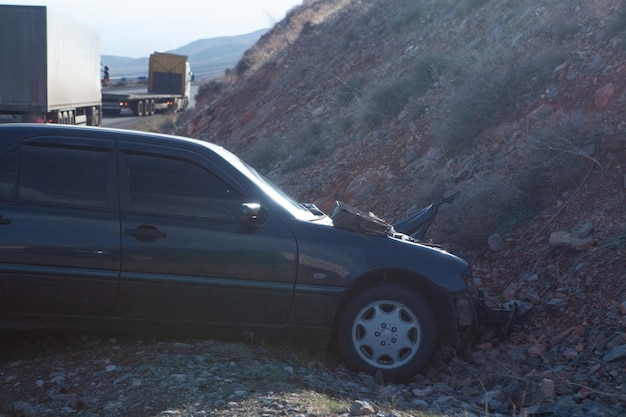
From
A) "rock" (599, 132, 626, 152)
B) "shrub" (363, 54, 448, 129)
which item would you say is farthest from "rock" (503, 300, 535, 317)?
"shrub" (363, 54, 448, 129)

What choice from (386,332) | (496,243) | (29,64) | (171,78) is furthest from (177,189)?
(171,78)

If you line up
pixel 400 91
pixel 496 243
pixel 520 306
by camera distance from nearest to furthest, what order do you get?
1. pixel 520 306
2. pixel 496 243
3. pixel 400 91

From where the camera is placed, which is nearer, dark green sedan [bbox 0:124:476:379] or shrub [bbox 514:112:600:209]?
dark green sedan [bbox 0:124:476:379]

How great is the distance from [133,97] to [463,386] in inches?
1518

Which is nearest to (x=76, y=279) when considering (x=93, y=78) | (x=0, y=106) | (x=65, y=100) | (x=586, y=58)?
(x=586, y=58)

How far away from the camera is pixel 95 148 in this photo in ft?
21.7

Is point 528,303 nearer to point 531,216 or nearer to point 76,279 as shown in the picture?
point 531,216

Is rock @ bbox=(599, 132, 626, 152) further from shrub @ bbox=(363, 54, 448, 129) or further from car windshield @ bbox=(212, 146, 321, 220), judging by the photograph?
shrub @ bbox=(363, 54, 448, 129)

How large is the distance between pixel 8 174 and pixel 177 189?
3.93ft

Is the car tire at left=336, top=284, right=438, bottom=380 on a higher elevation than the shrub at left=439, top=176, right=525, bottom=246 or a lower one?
lower

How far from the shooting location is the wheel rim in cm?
658

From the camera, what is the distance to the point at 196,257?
642 centimetres

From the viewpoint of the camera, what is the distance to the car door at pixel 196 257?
6398 mm

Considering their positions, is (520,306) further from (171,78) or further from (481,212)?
(171,78)
